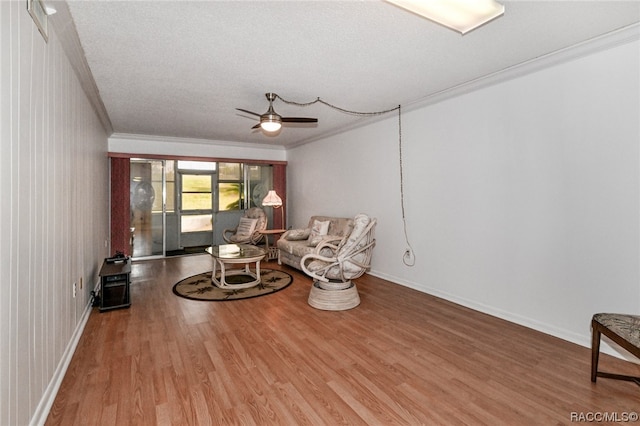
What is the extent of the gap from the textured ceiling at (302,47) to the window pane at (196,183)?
10.3 feet

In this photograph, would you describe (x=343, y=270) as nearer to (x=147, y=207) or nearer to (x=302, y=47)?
(x=302, y=47)

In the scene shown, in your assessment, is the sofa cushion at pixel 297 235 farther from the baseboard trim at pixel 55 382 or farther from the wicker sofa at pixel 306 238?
the baseboard trim at pixel 55 382

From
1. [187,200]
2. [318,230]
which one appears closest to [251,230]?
[318,230]

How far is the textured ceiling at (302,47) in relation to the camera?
213 cm

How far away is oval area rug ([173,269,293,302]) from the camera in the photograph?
3983 mm

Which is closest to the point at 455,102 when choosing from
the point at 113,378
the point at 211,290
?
the point at 211,290

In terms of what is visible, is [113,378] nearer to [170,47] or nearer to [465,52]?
[170,47]

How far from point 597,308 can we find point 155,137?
7.25 metres

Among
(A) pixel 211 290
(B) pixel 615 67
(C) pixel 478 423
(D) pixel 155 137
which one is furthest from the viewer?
(D) pixel 155 137

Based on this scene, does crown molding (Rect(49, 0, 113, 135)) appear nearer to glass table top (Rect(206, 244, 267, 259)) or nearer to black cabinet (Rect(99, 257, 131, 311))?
black cabinet (Rect(99, 257, 131, 311))

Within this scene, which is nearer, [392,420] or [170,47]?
[392,420]

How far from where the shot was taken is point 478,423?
176 centimetres

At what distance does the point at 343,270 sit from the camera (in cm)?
371

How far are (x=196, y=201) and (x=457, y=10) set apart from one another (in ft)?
21.9
